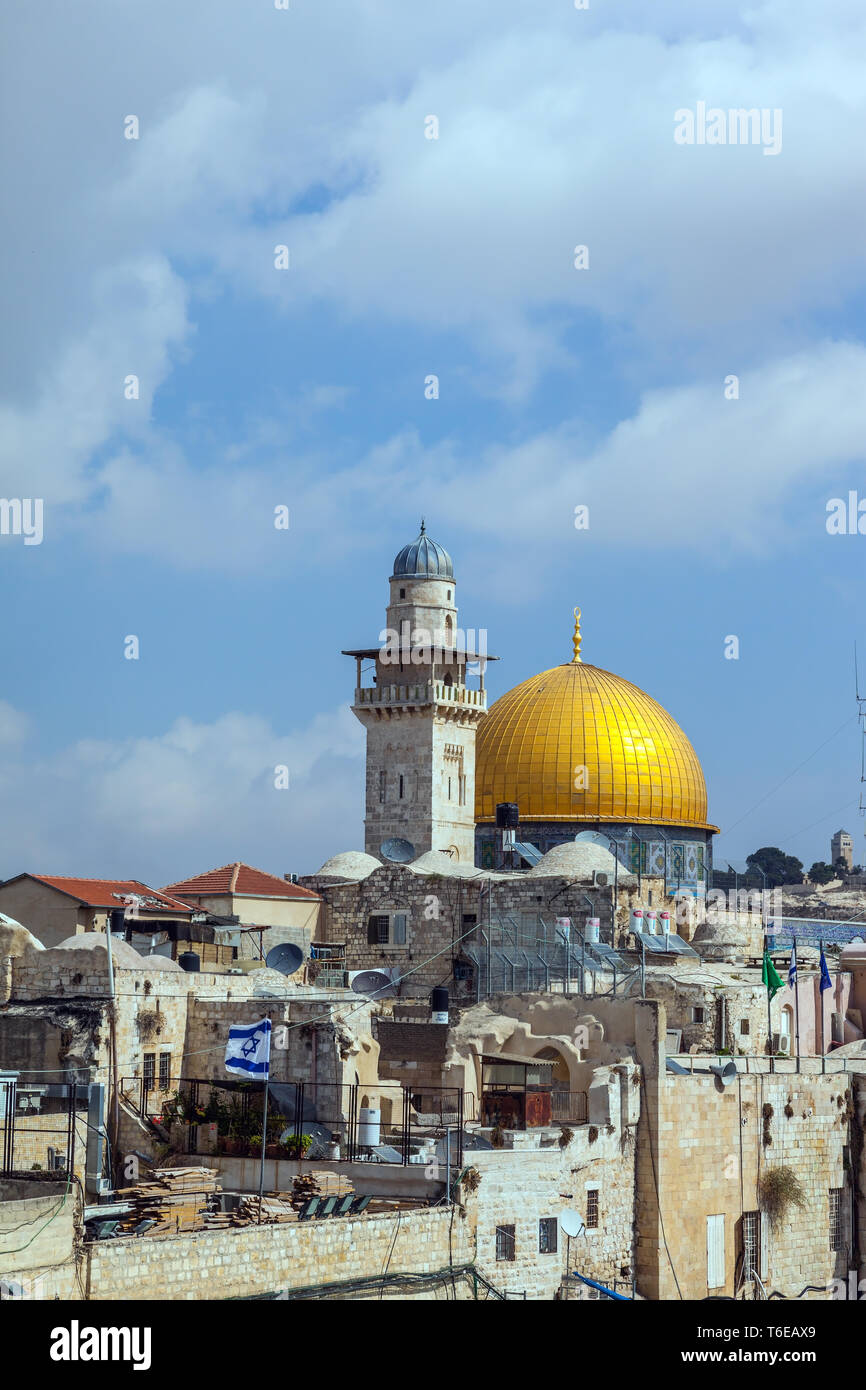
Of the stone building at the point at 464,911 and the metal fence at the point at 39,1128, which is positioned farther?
the stone building at the point at 464,911

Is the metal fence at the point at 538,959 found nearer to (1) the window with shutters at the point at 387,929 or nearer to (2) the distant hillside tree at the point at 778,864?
(1) the window with shutters at the point at 387,929

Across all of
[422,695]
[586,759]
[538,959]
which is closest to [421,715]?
[422,695]

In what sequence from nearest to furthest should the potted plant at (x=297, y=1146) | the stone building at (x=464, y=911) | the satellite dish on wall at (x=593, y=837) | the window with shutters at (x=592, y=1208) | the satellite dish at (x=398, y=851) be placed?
the potted plant at (x=297, y=1146)
the window with shutters at (x=592, y=1208)
the stone building at (x=464, y=911)
the satellite dish at (x=398, y=851)
the satellite dish on wall at (x=593, y=837)

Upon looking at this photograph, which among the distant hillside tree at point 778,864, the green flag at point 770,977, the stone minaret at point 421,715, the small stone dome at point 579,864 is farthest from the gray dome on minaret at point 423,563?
the distant hillside tree at point 778,864

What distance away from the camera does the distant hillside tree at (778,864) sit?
10698 cm

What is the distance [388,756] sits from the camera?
49.1m

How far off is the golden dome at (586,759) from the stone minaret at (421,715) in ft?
10.5

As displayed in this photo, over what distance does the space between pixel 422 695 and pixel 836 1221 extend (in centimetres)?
1839

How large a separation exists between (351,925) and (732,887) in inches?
568

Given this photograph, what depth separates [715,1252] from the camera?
30922mm

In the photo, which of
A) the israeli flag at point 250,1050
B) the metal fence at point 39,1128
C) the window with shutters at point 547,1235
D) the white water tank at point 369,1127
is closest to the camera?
the metal fence at point 39,1128

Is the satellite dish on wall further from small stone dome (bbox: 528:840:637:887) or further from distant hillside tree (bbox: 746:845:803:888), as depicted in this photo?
distant hillside tree (bbox: 746:845:803:888)
